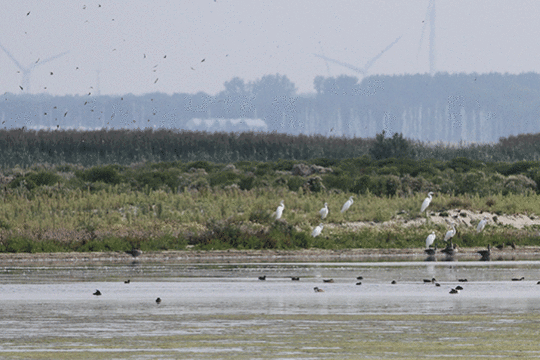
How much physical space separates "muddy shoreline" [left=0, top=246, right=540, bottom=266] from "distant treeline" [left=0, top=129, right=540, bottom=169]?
52838 millimetres

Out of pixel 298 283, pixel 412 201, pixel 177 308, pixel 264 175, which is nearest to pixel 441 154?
pixel 264 175

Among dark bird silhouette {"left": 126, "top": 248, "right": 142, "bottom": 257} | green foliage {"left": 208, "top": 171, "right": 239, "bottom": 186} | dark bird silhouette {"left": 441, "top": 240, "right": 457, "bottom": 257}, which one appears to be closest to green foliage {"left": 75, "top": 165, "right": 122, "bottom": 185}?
green foliage {"left": 208, "top": 171, "right": 239, "bottom": 186}

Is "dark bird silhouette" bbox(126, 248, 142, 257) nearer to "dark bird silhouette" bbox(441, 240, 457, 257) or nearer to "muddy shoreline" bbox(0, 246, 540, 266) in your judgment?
"muddy shoreline" bbox(0, 246, 540, 266)

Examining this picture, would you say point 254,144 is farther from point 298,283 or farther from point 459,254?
point 298,283

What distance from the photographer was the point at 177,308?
1897cm

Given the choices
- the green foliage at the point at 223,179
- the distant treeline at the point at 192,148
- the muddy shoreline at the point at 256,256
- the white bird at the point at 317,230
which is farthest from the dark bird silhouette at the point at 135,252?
the distant treeline at the point at 192,148

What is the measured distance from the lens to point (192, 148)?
10194 centimetres

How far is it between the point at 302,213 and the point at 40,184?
1876 cm

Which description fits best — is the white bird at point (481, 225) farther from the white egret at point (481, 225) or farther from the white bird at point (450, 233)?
the white bird at point (450, 233)

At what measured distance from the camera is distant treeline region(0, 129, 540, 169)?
96.1m

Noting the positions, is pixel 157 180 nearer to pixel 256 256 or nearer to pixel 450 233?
pixel 256 256

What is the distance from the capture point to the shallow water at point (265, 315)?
13.5 m

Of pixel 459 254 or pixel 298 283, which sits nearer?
pixel 298 283

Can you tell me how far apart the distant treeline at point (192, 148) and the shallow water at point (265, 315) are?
223 feet
